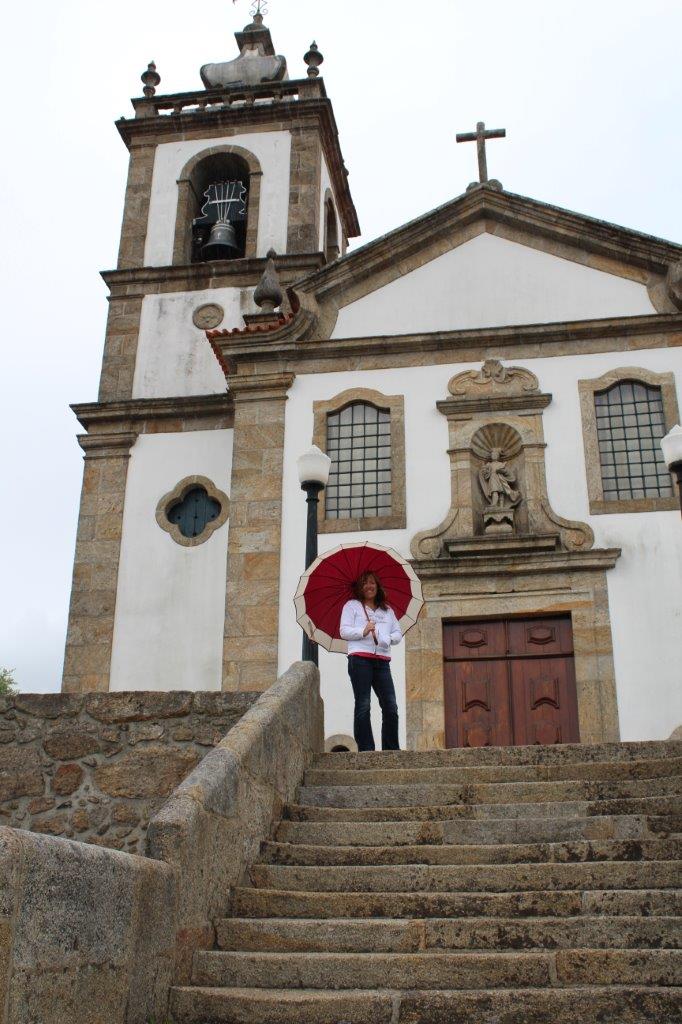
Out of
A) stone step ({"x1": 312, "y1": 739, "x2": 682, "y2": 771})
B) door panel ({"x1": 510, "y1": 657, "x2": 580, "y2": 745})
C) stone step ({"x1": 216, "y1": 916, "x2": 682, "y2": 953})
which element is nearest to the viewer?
stone step ({"x1": 216, "y1": 916, "x2": 682, "y2": 953})

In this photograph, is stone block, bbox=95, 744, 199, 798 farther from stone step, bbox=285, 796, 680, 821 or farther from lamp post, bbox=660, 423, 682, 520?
lamp post, bbox=660, 423, 682, 520

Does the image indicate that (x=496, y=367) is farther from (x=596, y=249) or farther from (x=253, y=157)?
(x=253, y=157)

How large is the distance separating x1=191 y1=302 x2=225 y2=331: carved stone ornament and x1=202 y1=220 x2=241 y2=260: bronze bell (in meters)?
1.18

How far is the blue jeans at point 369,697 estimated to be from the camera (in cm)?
800

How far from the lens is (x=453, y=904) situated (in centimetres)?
488

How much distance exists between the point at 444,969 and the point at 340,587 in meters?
4.35

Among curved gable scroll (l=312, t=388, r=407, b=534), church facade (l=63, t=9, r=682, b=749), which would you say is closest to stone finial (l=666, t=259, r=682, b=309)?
church facade (l=63, t=9, r=682, b=749)

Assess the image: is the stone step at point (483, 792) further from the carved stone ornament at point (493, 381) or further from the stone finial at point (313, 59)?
the stone finial at point (313, 59)

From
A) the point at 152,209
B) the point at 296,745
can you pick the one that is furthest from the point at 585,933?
the point at 152,209

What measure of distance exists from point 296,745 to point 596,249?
9.08 m

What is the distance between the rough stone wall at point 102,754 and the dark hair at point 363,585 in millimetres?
1626

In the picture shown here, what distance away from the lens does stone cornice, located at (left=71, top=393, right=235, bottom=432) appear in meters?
14.5

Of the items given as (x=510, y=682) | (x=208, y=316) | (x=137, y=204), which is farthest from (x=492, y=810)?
(x=137, y=204)

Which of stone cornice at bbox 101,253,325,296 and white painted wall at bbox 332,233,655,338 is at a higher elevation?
stone cornice at bbox 101,253,325,296
